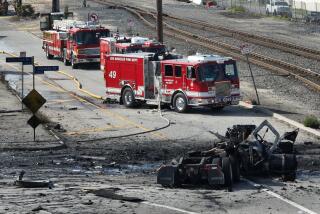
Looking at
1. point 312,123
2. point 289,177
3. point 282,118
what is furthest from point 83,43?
point 289,177

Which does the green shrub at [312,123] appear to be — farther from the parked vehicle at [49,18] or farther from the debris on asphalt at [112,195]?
the parked vehicle at [49,18]

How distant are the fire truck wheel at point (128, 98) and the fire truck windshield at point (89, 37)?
1459 centimetres

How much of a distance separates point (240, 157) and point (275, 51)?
118 ft

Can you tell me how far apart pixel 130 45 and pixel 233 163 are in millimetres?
24176

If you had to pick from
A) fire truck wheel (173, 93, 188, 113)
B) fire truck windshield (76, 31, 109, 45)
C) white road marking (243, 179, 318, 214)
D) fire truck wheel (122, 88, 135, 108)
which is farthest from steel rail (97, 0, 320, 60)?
white road marking (243, 179, 318, 214)

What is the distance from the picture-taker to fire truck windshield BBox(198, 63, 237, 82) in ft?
121

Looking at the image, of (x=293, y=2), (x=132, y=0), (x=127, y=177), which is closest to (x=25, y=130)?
(x=127, y=177)

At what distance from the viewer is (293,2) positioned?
92.8 metres

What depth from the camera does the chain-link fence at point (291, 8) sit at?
273 feet

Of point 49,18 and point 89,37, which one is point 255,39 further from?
point 49,18

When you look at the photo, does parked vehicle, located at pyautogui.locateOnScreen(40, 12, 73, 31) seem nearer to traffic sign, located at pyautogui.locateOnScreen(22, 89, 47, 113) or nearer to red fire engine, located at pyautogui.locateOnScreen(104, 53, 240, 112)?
red fire engine, located at pyautogui.locateOnScreen(104, 53, 240, 112)

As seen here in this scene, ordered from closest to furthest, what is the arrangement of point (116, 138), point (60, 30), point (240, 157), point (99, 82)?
point (240, 157) → point (116, 138) → point (99, 82) → point (60, 30)

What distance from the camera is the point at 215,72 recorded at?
37.2m

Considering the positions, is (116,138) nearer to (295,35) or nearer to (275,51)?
(275,51)
